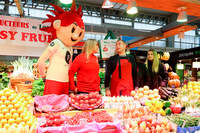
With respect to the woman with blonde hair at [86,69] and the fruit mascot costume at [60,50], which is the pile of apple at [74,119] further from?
the fruit mascot costume at [60,50]

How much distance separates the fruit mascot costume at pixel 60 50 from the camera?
11.1ft

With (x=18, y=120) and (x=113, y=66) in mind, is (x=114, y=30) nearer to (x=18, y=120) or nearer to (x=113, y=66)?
(x=113, y=66)

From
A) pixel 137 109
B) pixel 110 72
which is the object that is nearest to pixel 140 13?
pixel 110 72

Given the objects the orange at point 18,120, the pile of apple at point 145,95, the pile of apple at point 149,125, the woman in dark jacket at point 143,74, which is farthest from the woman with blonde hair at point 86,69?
the woman in dark jacket at point 143,74

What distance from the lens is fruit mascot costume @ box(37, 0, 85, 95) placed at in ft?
11.1

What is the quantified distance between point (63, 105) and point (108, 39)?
2445 millimetres

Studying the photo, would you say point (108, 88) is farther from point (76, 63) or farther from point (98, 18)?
point (98, 18)

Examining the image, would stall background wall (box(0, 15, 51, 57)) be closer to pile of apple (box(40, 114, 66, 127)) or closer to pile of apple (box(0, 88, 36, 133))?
pile of apple (box(0, 88, 36, 133))

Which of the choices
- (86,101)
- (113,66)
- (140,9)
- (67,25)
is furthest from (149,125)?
(140,9)

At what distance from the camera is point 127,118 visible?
7.20 ft

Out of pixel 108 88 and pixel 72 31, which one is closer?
pixel 72 31

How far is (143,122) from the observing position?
6.58ft

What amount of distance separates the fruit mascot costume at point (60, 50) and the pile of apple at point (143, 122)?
1518mm

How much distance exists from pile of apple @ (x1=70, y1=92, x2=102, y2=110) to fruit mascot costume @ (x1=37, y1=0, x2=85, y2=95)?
2.80 ft
